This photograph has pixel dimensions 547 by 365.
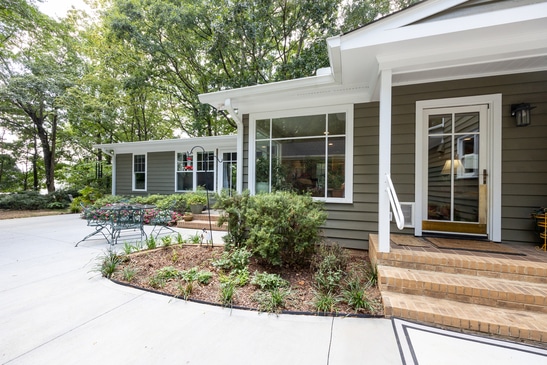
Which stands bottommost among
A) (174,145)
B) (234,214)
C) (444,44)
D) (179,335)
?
(179,335)

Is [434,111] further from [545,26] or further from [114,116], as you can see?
[114,116]

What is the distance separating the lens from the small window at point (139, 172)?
32.6 ft

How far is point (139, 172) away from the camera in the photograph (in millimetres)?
10016

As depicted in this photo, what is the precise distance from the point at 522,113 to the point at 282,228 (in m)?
3.71

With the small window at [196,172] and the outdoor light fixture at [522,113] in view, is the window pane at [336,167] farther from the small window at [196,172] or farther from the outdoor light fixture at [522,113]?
the small window at [196,172]

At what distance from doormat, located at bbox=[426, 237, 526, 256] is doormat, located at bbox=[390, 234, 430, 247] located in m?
0.14

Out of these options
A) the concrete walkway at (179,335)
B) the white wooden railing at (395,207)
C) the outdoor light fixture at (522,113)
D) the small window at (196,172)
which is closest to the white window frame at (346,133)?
the white wooden railing at (395,207)

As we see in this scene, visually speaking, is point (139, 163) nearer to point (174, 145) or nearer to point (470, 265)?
point (174, 145)

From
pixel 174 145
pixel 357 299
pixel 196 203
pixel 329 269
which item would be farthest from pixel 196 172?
pixel 357 299

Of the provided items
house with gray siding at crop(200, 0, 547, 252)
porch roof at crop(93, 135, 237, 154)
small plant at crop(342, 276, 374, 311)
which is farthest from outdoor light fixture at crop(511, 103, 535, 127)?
porch roof at crop(93, 135, 237, 154)

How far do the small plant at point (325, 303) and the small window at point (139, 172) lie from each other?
972 cm

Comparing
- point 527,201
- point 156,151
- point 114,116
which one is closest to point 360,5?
point 527,201

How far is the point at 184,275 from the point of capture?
9.50ft

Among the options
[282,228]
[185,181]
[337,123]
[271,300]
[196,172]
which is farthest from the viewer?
[185,181]
